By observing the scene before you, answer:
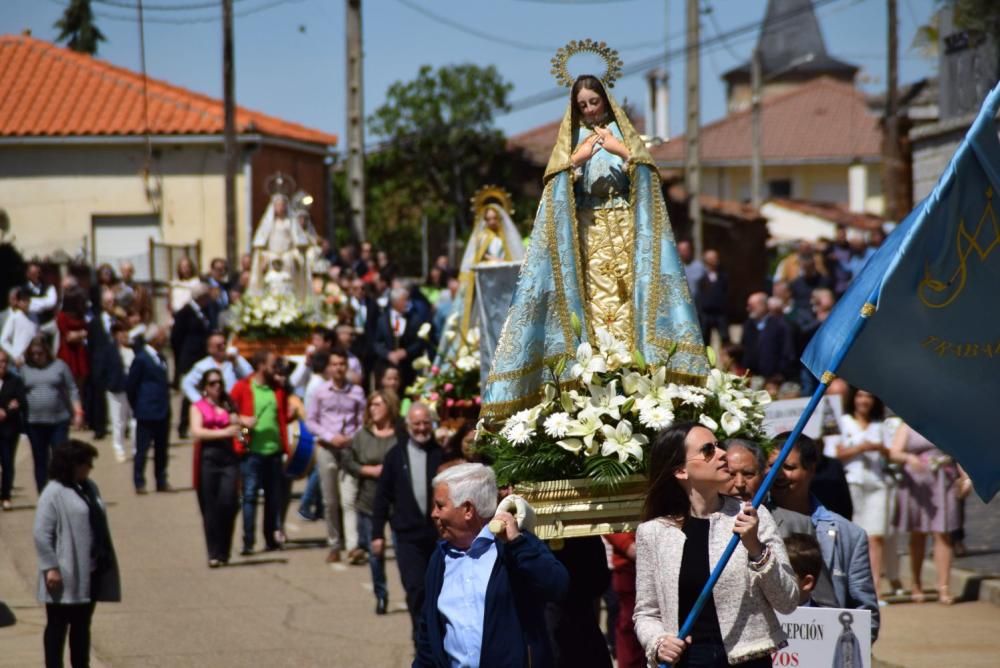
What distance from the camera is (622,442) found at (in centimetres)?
793

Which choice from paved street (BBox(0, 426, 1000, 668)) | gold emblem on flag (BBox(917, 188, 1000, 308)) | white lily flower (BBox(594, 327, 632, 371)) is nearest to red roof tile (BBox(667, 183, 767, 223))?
paved street (BBox(0, 426, 1000, 668))

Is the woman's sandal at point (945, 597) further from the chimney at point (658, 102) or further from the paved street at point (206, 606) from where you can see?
the chimney at point (658, 102)

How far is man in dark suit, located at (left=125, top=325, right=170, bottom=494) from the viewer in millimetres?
18828

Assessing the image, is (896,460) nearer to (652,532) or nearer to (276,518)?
(276,518)

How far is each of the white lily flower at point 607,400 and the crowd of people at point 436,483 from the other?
2.16 feet

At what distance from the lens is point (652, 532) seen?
606 centimetres

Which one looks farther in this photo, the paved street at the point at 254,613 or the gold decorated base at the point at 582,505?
the paved street at the point at 254,613

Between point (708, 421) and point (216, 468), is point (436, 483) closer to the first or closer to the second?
point (708, 421)

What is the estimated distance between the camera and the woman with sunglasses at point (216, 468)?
1528 cm

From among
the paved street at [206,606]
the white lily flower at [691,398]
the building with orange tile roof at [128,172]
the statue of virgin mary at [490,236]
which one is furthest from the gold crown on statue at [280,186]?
the white lily flower at [691,398]

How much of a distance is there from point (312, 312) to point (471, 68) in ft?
98.5

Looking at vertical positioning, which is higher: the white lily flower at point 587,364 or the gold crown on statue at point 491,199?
the gold crown on statue at point 491,199

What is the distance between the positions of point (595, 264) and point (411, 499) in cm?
313

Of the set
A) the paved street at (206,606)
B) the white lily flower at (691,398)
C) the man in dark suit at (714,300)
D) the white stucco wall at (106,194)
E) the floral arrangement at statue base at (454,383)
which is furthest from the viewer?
the white stucco wall at (106,194)
